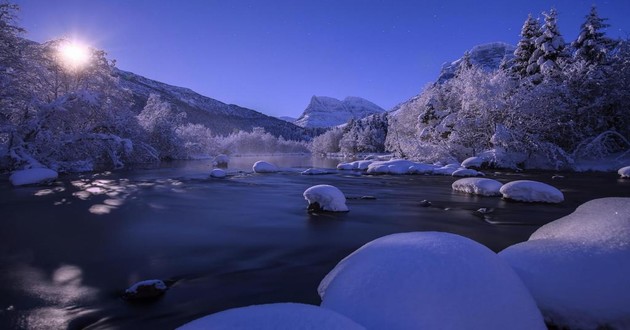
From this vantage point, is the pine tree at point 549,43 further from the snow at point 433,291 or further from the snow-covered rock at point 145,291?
the snow-covered rock at point 145,291

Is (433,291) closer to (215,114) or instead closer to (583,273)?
(583,273)

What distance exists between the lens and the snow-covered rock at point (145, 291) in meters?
3.57

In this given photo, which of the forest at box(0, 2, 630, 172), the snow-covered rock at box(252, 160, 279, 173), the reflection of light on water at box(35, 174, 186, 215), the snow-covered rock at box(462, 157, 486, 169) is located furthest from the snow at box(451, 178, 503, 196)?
the snow-covered rock at box(252, 160, 279, 173)

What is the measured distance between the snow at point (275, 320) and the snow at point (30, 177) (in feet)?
51.0

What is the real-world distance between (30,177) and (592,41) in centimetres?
3710

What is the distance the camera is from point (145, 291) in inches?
143

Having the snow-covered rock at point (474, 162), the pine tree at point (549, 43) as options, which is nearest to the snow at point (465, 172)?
the snow-covered rock at point (474, 162)

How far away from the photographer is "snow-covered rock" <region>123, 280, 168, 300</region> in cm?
357

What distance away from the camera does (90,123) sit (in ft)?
73.8

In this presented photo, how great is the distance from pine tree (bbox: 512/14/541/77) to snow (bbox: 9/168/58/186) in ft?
115

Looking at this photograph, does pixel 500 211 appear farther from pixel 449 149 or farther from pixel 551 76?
pixel 551 76

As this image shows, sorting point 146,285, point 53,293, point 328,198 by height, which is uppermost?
point 328,198

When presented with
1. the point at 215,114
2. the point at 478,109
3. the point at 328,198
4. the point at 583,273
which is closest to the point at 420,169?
the point at 478,109

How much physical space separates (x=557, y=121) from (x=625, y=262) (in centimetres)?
2653
